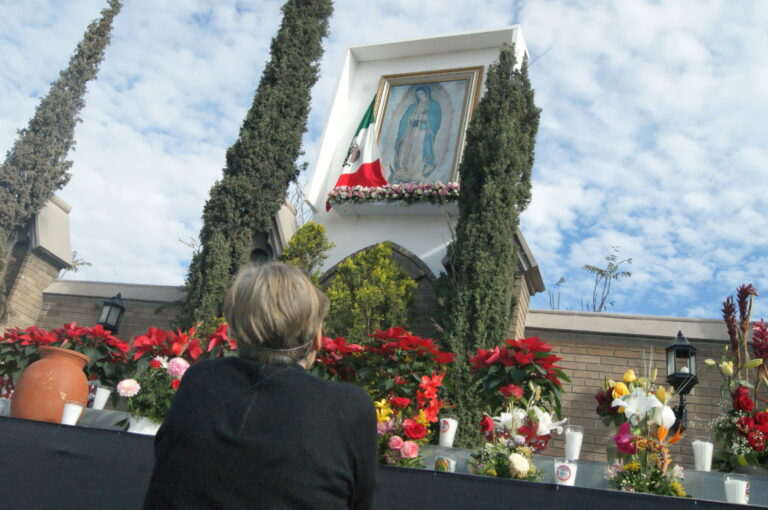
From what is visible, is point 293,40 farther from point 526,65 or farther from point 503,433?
point 503,433

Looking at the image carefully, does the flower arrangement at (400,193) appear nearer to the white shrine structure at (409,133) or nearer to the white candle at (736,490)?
the white shrine structure at (409,133)

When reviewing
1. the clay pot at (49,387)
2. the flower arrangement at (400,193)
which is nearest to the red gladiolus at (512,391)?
the clay pot at (49,387)

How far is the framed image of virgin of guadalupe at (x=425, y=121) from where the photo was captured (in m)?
10.9

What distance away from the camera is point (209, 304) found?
9.04 metres

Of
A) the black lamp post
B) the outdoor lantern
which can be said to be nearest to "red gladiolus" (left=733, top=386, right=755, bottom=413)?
the black lamp post

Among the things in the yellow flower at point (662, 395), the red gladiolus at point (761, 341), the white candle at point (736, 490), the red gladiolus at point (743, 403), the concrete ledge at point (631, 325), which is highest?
the concrete ledge at point (631, 325)

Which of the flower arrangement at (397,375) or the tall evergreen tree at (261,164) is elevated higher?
the tall evergreen tree at (261,164)

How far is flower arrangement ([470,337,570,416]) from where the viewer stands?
4.04 metres

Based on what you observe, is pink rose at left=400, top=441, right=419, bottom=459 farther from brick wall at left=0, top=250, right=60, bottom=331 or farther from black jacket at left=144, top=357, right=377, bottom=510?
brick wall at left=0, top=250, right=60, bottom=331

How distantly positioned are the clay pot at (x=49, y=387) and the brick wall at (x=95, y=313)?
17.8 ft

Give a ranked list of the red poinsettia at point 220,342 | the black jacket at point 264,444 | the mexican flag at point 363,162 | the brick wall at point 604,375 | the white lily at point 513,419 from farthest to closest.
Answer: the mexican flag at point 363,162
the brick wall at point 604,375
the red poinsettia at point 220,342
the white lily at point 513,419
the black jacket at point 264,444

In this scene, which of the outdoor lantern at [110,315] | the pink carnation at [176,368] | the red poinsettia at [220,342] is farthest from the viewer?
the outdoor lantern at [110,315]

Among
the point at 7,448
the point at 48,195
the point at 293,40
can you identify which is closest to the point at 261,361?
the point at 7,448

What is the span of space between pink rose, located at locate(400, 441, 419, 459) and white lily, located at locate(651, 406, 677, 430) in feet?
4.06
